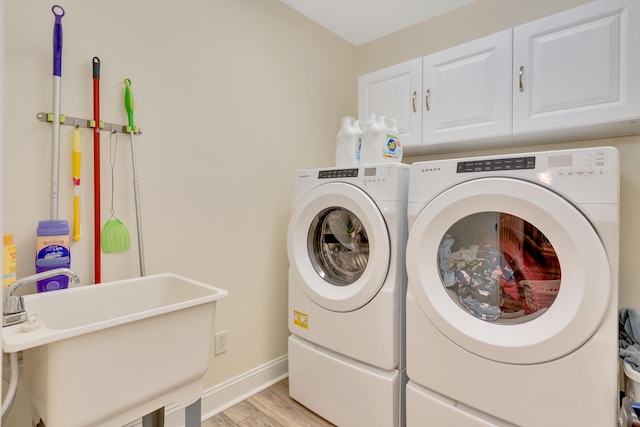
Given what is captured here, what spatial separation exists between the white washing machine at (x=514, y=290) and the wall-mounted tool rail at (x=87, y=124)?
1.18m

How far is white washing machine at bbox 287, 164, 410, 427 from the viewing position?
1.40 m

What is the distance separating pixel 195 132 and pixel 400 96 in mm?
1201

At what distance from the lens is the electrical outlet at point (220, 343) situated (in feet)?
5.52

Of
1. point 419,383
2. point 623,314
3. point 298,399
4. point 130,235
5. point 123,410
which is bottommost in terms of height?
point 298,399

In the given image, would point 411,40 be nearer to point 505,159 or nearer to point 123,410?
point 505,159

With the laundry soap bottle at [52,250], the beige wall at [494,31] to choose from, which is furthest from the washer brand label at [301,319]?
the beige wall at [494,31]

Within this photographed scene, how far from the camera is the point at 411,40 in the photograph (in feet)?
7.42

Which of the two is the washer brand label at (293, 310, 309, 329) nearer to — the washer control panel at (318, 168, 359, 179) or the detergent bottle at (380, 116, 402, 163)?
the washer control panel at (318, 168, 359, 179)

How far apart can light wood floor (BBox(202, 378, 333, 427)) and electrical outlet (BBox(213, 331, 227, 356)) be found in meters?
0.31

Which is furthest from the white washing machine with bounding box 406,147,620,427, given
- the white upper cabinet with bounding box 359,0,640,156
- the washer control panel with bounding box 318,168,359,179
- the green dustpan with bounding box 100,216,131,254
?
the green dustpan with bounding box 100,216,131,254

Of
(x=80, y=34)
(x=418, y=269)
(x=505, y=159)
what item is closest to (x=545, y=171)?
(x=505, y=159)

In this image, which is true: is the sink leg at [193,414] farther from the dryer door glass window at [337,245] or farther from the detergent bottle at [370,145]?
the detergent bottle at [370,145]

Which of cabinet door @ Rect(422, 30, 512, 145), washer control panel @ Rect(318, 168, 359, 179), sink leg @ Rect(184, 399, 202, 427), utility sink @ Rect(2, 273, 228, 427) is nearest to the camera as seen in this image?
utility sink @ Rect(2, 273, 228, 427)

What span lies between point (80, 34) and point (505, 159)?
1620 mm
